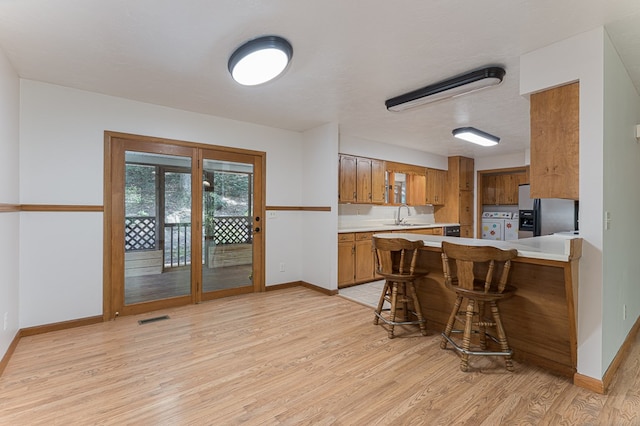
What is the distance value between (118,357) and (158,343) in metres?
0.33

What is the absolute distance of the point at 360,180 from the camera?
5.38 m

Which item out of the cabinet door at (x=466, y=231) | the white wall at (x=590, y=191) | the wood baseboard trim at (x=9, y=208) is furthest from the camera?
the cabinet door at (x=466, y=231)

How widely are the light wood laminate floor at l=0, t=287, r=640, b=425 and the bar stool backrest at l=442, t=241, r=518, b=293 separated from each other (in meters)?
0.65

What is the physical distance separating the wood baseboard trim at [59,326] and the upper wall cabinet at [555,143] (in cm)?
436

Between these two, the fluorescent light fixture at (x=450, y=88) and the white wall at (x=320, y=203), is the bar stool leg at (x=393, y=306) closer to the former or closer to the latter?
the white wall at (x=320, y=203)

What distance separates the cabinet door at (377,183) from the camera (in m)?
5.59

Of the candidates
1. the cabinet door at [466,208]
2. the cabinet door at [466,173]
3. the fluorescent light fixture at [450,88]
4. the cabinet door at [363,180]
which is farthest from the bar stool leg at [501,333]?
the cabinet door at [466,173]

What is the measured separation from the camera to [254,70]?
96.3 inches

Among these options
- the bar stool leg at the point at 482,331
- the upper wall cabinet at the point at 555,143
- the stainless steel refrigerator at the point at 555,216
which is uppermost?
the upper wall cabinet at the point at 555,143

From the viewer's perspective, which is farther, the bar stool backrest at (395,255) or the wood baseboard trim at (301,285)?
the wood baseboard trim at (301,285)

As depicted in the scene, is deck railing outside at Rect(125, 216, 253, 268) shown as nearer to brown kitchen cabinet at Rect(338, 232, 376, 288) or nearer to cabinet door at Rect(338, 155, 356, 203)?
brown kitchen cabinet at Rect(338, 232, 376, 288)

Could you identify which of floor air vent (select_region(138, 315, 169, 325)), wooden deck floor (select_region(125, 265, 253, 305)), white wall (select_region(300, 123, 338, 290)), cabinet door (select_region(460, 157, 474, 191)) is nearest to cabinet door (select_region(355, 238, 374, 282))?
white wall (select_region(300, 123, 338, 290))

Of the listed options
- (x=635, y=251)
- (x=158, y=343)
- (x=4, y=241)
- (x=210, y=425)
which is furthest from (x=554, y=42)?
(x=4, y=241)

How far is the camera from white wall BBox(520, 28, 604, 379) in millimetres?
2033
